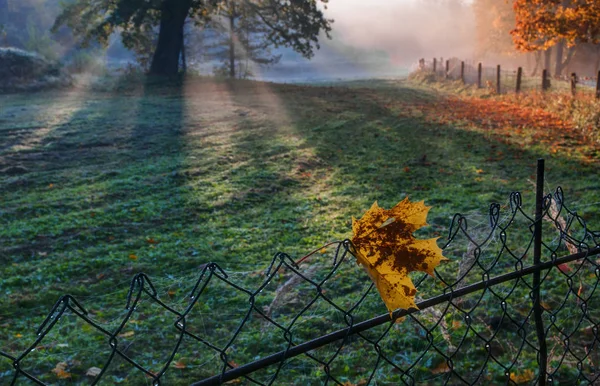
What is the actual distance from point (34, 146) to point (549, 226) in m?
9.17

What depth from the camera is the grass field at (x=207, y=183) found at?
16.3 feet

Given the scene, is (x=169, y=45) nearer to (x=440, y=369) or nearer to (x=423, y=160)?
(x=423, y=160)

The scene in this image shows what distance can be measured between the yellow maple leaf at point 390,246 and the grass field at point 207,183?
1.66m

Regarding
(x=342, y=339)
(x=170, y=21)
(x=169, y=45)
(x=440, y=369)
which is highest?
(x=170, y=21)

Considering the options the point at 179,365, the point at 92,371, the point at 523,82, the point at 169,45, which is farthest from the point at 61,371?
the point at 523,82

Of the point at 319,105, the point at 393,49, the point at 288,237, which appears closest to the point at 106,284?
the point at 288,237

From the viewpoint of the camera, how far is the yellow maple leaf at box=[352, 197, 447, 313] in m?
1.70

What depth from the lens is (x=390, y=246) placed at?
1.73 m

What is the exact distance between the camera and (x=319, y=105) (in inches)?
659

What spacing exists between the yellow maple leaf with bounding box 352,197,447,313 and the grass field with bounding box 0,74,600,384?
1.66 metres

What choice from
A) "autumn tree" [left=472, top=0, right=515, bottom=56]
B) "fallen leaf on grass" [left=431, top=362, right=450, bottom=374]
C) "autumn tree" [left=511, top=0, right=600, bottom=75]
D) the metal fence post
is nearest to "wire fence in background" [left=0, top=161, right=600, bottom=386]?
"fallen leaf on grass" [left=431, top=362, right=450, bottom=374]

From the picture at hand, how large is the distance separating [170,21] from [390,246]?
22.6 m

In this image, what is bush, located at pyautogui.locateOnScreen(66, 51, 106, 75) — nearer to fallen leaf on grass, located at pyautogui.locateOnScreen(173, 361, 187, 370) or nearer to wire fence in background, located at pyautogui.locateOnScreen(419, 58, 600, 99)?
wire fence in background, located at pyautogui.locateOnScreen(419, 58, 600, 99)

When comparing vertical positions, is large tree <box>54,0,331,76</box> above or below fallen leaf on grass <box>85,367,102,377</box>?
above
